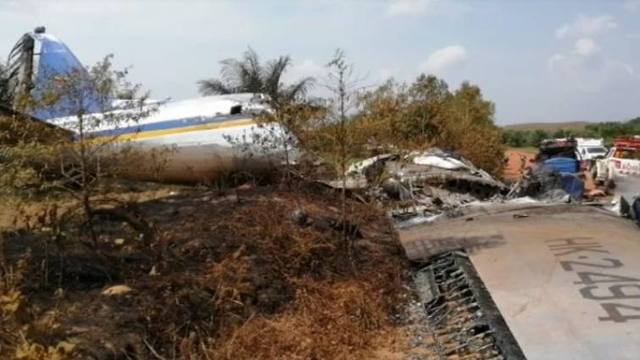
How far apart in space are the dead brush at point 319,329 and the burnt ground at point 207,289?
0.02m

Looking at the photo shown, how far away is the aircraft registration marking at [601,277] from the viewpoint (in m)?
6.90

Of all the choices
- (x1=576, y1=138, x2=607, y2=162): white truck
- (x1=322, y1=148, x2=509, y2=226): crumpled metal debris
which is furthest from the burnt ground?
(x1=576, y1=138, x2=607, y2=162): white truck

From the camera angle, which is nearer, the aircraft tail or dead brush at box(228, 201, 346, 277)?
dead brush at box(228, 201, 346, 277)

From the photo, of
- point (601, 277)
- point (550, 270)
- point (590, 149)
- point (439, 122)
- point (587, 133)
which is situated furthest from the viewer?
point (587, 133)

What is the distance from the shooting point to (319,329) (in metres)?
8.10

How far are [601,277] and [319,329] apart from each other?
3.35 meters

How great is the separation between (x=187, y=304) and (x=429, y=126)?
21325 millimetres

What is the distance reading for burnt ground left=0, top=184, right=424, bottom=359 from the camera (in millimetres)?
7102

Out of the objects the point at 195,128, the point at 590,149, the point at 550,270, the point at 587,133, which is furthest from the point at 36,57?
the point at 587,133

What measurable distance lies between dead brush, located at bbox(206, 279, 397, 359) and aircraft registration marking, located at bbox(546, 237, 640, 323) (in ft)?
7.84

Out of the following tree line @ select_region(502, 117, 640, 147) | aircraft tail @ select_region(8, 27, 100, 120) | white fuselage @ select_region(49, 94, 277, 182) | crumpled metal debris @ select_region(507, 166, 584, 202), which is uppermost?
aircraft tail @ select_region(8, 27, 100, 120)

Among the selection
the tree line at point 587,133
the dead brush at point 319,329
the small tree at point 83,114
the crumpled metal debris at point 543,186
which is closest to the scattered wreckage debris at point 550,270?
the dead brush at point 319,329

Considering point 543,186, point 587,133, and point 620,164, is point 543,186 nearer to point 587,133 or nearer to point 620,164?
point 620,164

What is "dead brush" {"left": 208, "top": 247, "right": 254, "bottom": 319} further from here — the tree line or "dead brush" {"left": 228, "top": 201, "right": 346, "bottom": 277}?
the tree line
